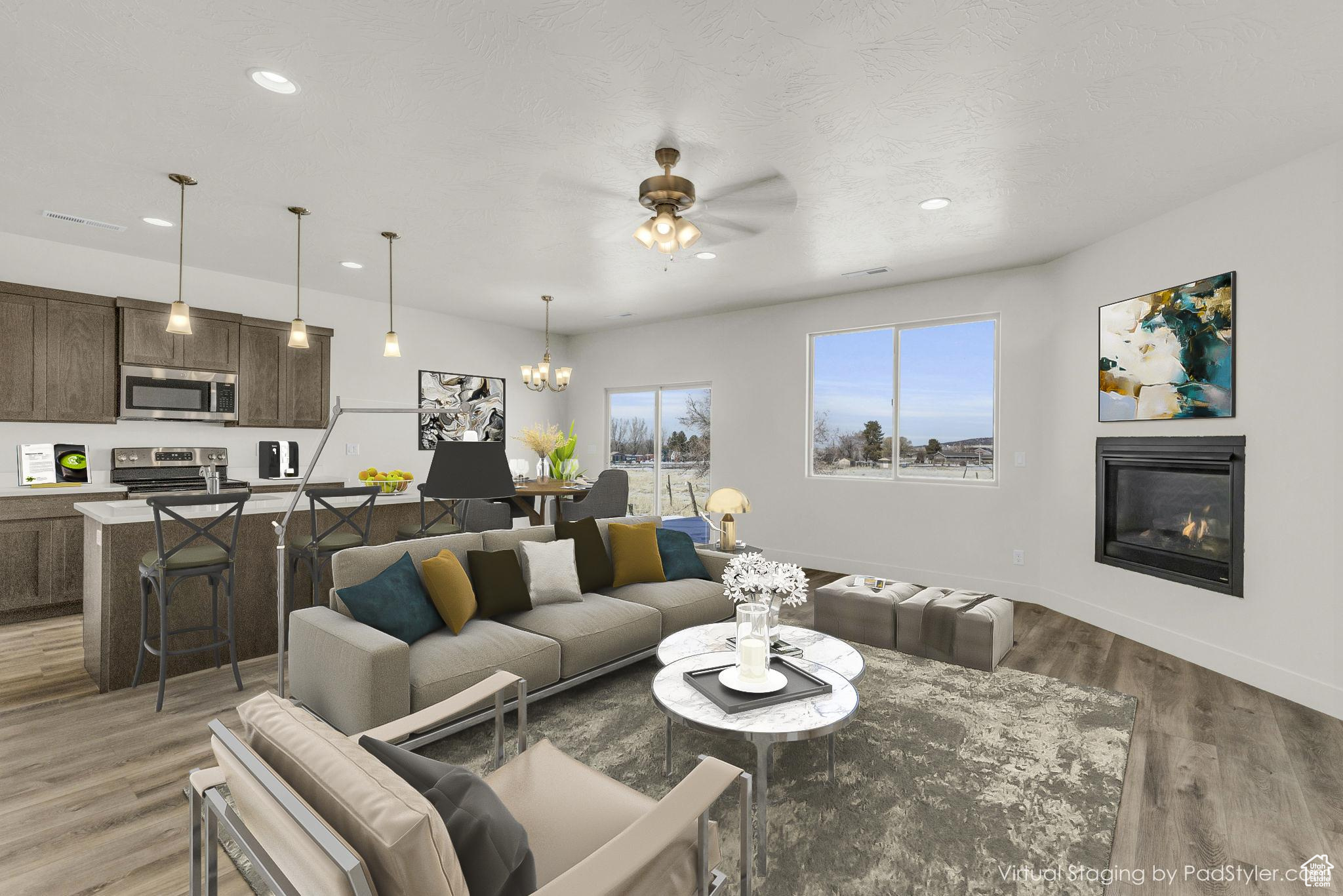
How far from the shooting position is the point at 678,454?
751 cm

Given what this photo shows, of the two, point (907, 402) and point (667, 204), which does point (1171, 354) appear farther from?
point (667, 204)

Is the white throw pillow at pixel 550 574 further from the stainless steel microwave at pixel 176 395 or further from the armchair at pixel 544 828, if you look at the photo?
the stainless steel microwave at pixel 176 395

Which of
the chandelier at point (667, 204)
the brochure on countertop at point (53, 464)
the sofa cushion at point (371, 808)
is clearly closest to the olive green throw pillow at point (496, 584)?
the chandelier at point (667, 204)

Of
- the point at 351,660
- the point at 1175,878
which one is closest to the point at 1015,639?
the point at 1175,878

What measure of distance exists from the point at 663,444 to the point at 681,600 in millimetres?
4129

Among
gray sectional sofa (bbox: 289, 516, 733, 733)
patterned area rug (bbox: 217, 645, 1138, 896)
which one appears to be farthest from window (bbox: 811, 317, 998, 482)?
gray sectional sofa (bbox: 289, 516, 733, 733)

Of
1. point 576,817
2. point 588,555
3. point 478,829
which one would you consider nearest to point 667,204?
point 588,555

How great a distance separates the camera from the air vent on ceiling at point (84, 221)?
4071 millimetres

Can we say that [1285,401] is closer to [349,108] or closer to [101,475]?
[349,108]

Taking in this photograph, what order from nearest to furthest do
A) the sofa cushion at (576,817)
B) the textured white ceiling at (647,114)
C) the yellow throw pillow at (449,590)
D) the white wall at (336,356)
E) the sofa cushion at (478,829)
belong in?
1. the sofa cushion at (478,829)
2. the sofa cushion at (576,817)
3. the textured white ceiling at (647,114)
4. the yellow throw pillow at (449,590)
5. the white wall at (336,356)

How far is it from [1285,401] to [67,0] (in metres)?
5.48

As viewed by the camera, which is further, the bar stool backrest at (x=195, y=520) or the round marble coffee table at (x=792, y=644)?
the bar stool backrest at (x=195, y=520)

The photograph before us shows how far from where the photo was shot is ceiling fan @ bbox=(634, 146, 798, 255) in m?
3.07

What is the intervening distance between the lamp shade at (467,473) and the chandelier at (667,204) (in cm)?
127
